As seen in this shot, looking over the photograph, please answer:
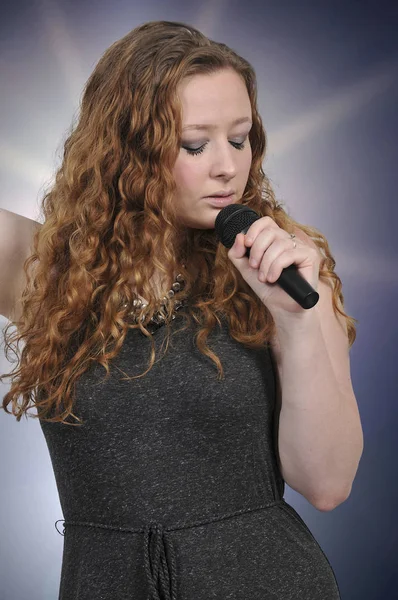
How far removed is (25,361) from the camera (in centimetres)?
134

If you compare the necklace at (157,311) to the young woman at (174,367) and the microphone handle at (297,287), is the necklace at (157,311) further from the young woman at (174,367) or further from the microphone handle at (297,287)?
the microphone handle at (297,287)

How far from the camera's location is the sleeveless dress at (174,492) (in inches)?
48.6

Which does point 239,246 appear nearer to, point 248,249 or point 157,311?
point 248,249

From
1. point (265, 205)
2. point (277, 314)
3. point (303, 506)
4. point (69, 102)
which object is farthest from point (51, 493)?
point (277, 314)

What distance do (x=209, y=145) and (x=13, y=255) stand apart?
36cm

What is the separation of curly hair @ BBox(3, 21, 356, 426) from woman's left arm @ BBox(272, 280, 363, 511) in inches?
2.4

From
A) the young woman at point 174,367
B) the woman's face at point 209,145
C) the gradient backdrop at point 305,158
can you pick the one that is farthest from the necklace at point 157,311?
the gradient backdrop at point 305,158

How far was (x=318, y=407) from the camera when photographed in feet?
4.01

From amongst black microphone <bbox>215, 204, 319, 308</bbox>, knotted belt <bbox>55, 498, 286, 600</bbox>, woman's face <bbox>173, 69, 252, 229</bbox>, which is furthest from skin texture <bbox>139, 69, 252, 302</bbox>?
knotted belt <bbox>55, 498, 286, 600</bbox>

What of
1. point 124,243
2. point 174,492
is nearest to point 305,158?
point 124,243

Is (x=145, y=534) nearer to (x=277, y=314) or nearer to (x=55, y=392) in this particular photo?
(x=55, y=392)

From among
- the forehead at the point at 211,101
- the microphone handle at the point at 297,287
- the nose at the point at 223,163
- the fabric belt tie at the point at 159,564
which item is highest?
the forehead at the point at 211,101

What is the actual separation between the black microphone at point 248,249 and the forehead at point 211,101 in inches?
7.0

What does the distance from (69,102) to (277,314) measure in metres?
1.21
